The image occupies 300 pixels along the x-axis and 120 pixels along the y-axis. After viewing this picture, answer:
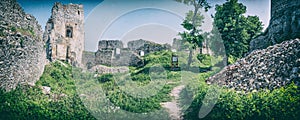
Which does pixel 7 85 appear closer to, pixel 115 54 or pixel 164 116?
pixel 164 116

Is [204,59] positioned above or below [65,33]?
below

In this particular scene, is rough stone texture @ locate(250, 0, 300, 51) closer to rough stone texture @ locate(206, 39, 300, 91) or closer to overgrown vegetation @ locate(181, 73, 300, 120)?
rough stone texture @ locate(206, 39, 300, 91)

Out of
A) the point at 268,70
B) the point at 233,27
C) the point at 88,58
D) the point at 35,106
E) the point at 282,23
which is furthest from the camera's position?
the point at 88,58

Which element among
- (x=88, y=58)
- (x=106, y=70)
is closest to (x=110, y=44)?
(x=88, y=58)

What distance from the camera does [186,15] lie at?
981 inches

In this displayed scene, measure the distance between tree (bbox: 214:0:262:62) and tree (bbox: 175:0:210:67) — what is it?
5.30 feet

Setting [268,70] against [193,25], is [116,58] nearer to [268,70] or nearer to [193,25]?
[193,25]

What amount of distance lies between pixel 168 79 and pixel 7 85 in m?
10.4

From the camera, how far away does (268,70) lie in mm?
11766

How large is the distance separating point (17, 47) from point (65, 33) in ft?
40.8

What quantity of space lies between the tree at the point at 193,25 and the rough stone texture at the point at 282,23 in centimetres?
574

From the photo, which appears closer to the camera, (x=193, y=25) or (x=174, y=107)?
(x=174, y=107)

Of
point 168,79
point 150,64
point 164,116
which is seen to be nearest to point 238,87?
point 164,116

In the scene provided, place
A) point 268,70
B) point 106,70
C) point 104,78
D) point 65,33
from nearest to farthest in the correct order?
Result: 1. point 268,70
2. point 104,78
3. point 106,70
4. point 65,33
